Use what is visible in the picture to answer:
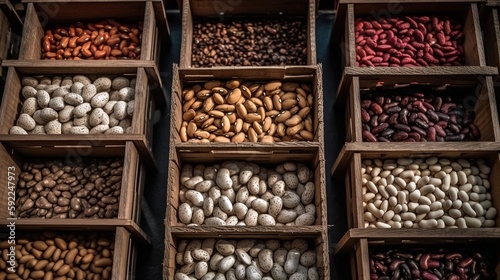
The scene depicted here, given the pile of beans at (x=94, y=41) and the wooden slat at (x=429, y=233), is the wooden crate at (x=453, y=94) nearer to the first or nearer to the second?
the wooden slat at (x=429, y=233)

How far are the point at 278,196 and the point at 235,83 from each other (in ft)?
1.99

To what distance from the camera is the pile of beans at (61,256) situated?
2.59 metres

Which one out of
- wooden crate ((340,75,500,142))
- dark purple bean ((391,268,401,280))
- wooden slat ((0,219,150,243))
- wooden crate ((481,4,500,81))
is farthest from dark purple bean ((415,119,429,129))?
wooden slat ((0,219,150,243))

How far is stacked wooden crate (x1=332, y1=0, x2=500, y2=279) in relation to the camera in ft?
8.35

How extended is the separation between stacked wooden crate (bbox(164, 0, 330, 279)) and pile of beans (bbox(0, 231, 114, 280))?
1.07 ft

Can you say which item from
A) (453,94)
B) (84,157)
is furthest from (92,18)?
(453,94)

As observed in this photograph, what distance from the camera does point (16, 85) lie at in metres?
2.91

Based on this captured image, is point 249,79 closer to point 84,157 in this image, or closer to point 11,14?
point 84,157

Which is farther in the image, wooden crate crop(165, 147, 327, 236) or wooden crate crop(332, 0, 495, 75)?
wooden crate crop(332, 0, 495, 75)

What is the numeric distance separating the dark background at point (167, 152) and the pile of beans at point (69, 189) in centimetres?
31

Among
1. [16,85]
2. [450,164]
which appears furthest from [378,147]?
[16,85]

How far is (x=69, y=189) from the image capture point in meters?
2.77

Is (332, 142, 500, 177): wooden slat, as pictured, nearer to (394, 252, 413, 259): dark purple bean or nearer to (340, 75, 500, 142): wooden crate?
(340, 75, 500, 142): wooden crate

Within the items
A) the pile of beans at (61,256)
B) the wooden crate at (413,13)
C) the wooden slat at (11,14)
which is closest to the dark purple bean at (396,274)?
the wooden crate at (413,13)
